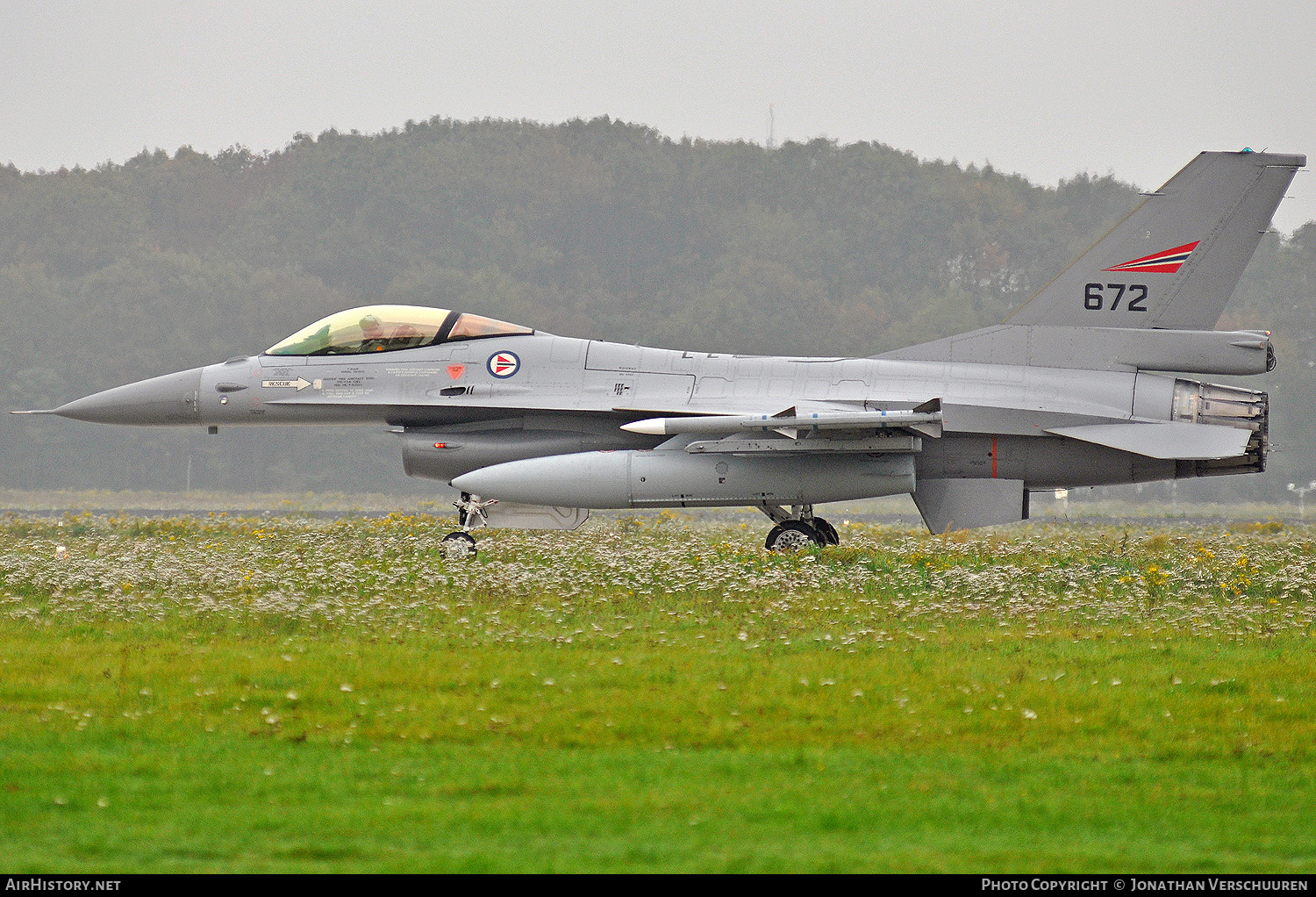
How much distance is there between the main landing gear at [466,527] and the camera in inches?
527

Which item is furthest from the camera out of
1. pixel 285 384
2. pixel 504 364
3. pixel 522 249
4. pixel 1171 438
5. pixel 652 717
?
pixel 522 249

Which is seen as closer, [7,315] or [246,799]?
[246,799]

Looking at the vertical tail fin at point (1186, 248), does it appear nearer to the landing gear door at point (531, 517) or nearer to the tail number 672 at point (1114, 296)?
the tail number 672 at point (1114, 296)

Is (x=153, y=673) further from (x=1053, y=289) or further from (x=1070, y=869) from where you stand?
(x=1053, y=289)

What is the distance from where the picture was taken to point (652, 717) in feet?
20.8

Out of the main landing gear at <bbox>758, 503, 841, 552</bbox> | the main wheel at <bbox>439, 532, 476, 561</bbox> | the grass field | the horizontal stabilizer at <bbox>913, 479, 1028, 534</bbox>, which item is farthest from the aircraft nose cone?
the horizontal stabilizer at <bbox>913, 479, 1028, 534</bbox>

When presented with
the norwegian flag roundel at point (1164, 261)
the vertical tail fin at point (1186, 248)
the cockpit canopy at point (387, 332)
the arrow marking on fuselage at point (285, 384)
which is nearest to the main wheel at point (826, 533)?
the vertical tail fin at point (1186, 248)

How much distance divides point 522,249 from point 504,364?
47.5 m

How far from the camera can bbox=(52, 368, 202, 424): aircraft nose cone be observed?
14.7m

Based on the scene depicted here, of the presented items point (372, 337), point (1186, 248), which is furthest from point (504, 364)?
point (1186, 248)

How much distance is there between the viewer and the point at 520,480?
13.0 meters

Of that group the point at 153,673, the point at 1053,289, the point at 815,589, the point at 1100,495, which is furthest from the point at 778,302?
the point at 153,673

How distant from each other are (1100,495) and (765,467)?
38.2m

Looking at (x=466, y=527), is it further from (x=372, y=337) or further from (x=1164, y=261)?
(x=1164, y=261)
